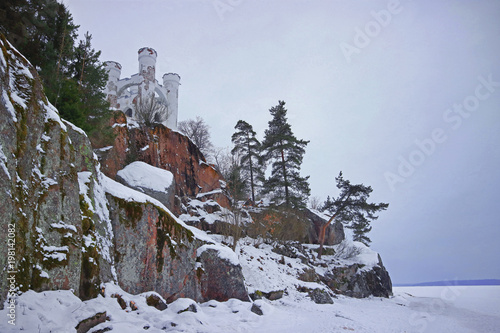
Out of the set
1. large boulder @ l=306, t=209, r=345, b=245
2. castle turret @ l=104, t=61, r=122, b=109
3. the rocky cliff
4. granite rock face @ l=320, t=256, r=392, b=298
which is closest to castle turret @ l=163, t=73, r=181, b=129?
castle turret @ l=104, t=61, r=122, b=109

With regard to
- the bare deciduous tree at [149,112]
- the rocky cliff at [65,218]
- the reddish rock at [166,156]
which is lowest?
the rocky cliff at [65,218]

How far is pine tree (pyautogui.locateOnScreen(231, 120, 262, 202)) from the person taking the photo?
95.3ft

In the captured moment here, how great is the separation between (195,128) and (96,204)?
3171 cm

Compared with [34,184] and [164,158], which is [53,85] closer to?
[34,184]

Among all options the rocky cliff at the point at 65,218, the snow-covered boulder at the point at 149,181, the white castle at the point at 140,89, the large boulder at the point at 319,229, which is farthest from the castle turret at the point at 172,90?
the rocky cliff at the point at 65,218

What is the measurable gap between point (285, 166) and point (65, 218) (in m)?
20.7

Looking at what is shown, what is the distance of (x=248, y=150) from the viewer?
96.5 ft

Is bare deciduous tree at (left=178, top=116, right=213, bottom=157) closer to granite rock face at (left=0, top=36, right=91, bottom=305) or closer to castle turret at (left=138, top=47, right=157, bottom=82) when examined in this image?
castle turret at (left=138, top=47, right=157, bottom=82)

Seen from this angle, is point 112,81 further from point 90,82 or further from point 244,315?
point 244,315

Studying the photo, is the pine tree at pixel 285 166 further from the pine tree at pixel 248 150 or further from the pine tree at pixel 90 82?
the pine tree at pixel 90 82

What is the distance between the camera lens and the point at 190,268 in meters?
9.11

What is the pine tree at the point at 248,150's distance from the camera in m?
29.0

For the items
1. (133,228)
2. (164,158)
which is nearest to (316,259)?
(164,158)

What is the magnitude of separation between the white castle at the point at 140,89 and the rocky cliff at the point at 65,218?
2097cm
